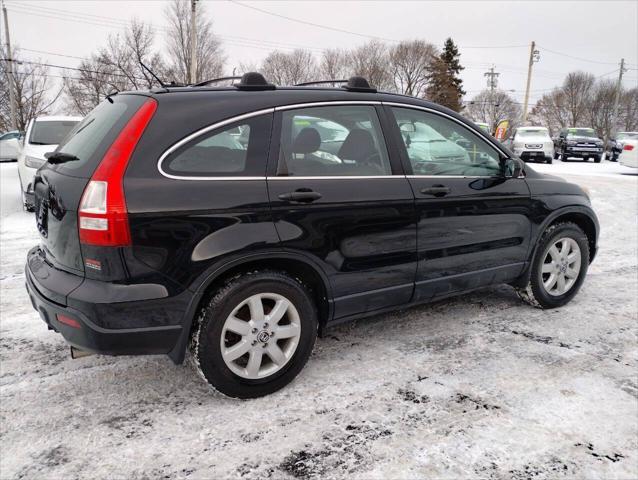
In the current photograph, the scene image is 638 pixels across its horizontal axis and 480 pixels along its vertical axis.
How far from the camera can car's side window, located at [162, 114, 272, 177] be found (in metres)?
2.58

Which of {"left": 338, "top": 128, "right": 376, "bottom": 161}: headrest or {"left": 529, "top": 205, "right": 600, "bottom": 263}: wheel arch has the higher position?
{"left": 338, "top": 128, "right": 376, "bottom": 161}: headrest

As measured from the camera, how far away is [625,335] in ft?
12.4

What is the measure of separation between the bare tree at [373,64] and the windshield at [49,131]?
45297mm

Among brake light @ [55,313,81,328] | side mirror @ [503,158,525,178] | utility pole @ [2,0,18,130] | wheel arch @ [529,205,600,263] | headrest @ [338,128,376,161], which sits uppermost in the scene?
utility pole @ [2,0,18,130]

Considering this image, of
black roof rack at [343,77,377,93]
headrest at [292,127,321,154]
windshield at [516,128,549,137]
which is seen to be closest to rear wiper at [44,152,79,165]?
headrest at [292,127,321,154]

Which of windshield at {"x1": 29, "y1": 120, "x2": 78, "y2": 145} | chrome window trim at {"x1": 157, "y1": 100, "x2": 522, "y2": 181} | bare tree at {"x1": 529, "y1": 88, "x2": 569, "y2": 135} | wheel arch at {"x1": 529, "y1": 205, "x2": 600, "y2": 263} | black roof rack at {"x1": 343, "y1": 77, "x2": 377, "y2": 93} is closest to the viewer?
chrome window trim at {"x1": 157, "y1": 100, "x2": 522, "y2": 181}

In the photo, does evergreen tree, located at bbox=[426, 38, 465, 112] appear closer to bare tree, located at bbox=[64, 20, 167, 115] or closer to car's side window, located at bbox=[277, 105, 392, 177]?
bare tree, located at bbox=[64, 20, 167, 115]

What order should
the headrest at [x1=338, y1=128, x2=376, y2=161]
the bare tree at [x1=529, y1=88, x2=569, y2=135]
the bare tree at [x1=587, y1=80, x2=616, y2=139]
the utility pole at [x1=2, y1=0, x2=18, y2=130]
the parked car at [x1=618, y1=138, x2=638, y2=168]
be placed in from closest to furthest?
the headrest at [x1=338, y1=128, x2=376, y2=161] → the parked car at [x1=618, y1=138, x2=638, y2=168] → the utility pole at [x1=2, y1=0, x2=18, y2=130] → the bare tree at [x1=587, y1=80, x2=616, y2=139] → the bare tree at [x1=529, y1=88, x2=569, y2=135]

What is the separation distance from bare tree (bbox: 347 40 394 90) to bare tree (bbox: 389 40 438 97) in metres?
1.25

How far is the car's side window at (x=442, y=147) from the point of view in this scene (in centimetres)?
339

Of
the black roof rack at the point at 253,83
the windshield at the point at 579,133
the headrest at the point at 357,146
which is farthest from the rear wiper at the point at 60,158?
the windshield at the point at 579,133

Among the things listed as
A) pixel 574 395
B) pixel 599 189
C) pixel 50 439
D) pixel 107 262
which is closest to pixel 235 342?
pixel 107 262

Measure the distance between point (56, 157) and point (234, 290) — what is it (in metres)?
1.29

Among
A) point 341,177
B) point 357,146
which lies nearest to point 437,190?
point 357,146
